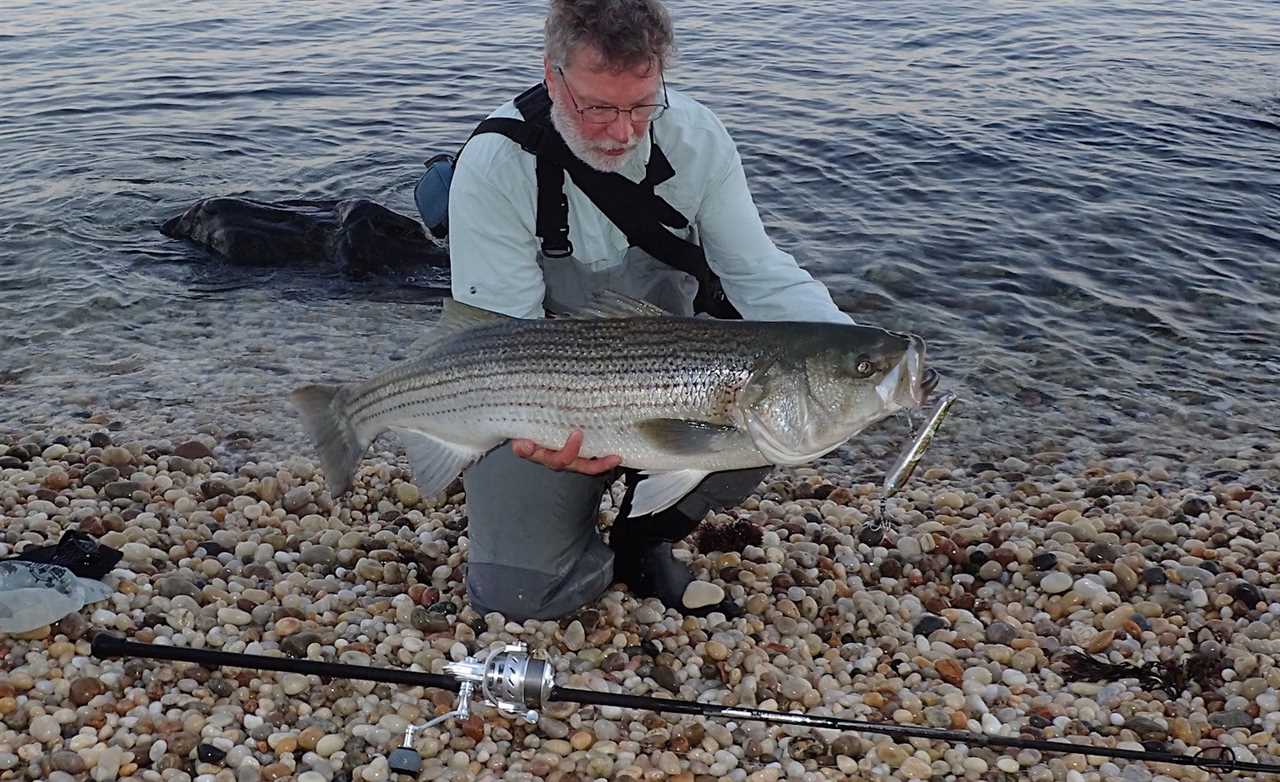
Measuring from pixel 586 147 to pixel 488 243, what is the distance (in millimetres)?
601

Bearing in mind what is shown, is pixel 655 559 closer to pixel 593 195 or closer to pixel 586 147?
pixel 593 195

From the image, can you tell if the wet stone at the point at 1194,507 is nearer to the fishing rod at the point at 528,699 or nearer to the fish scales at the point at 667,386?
the fishing rod at the point at 528,699

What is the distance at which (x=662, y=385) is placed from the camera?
4.45 m

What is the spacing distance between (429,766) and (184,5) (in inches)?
977

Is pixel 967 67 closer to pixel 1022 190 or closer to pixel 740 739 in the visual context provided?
pixel 1022 190

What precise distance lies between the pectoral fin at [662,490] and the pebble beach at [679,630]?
82 centimetres

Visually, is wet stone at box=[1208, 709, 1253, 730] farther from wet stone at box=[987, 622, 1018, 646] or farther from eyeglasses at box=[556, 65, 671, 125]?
eyeglasses at box=[556, 65, 671, 125]

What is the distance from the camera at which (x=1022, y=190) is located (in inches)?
527

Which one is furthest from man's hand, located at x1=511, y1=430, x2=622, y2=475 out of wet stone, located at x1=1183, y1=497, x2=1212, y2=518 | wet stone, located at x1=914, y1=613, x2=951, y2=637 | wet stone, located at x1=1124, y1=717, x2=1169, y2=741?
wet stone, located at x1=1183, y1=497, x2=1212, y2=518

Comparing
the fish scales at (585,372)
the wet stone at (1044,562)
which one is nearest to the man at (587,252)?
the fish scales at (585,372)

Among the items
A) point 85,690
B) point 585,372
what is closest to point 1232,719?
point 585,372

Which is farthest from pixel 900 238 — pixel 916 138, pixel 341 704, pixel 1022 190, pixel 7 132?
pixel 7 132

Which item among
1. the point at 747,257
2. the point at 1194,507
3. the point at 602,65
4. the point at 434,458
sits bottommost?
the point at 1194,507

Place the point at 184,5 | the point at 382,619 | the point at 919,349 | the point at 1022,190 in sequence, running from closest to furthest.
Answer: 1. the point at 919,349
2. the point at 382,619
3. the point at 1022,190
4. the point at 184,5
